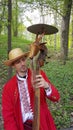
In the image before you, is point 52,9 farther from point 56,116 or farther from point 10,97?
point 10,97

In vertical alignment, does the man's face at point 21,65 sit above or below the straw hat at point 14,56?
below

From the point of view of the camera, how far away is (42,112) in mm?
3266

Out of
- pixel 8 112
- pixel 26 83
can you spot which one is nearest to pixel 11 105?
pixel 8 112

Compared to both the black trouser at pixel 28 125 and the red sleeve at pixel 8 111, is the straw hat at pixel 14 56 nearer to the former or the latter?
the red sleeve at pixel 8 111

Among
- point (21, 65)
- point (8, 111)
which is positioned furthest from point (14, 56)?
point (8, 111)

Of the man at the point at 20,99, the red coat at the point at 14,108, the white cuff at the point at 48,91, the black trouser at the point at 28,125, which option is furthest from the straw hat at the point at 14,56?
the black trouser at the point at 28,125

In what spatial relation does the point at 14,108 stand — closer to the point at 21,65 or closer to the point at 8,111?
the point at 8,111

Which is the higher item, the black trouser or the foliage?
the black trouser

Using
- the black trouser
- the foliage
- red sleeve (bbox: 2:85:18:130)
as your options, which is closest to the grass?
the foliage

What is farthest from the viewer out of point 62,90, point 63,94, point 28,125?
point 62,90

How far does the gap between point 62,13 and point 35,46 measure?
13.3m

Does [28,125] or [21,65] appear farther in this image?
[28,125]

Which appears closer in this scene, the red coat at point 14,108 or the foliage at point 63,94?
the red coat at point 14,108

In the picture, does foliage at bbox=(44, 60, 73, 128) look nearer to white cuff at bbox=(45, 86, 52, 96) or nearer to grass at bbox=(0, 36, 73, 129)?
grass at bbox=(0, 36, 73, 129)
